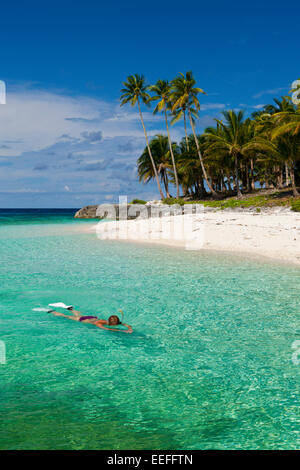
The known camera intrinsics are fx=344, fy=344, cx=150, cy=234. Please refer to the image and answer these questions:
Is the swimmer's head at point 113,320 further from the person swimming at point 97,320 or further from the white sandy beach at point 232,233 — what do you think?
the white sandy beach at point 232,233

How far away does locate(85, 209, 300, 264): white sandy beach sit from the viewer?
16.0 metres

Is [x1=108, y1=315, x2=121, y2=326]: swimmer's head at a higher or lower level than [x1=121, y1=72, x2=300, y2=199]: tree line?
lower

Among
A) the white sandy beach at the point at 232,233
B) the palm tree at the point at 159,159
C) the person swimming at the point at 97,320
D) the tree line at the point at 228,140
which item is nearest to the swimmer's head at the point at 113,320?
the person swimming at the point at 97,320

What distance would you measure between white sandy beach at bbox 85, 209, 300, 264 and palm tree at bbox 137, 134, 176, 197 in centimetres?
3143

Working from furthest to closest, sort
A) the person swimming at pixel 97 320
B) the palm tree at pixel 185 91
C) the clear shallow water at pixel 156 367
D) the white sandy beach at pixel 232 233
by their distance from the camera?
the palm tree at pixel 185 91 < the white sandy beach at pixel 232 233 < the person swimming at pixel 97 320 < the clear shallow water at pixel 156 367

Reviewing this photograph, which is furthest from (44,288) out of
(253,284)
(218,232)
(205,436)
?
(218,232)

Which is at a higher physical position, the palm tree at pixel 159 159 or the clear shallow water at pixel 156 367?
the palm tree at pixel 159 159

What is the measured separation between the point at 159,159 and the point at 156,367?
55313 millimetres

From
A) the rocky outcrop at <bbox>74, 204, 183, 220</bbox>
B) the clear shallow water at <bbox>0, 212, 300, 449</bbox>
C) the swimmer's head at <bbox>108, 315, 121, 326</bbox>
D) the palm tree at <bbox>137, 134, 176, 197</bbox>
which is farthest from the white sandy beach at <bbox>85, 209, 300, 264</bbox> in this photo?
the palm tree at <bbox>137, 134, 176, 197</bbox>

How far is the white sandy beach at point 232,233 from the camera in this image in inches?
631

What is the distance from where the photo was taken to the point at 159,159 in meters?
58.7

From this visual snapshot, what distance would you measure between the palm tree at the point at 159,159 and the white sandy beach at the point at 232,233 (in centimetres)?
3143

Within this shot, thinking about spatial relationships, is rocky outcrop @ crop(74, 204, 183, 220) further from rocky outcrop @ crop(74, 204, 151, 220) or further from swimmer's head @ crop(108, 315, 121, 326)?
swimmer's head @ crop(108, 315, 121, 326)
